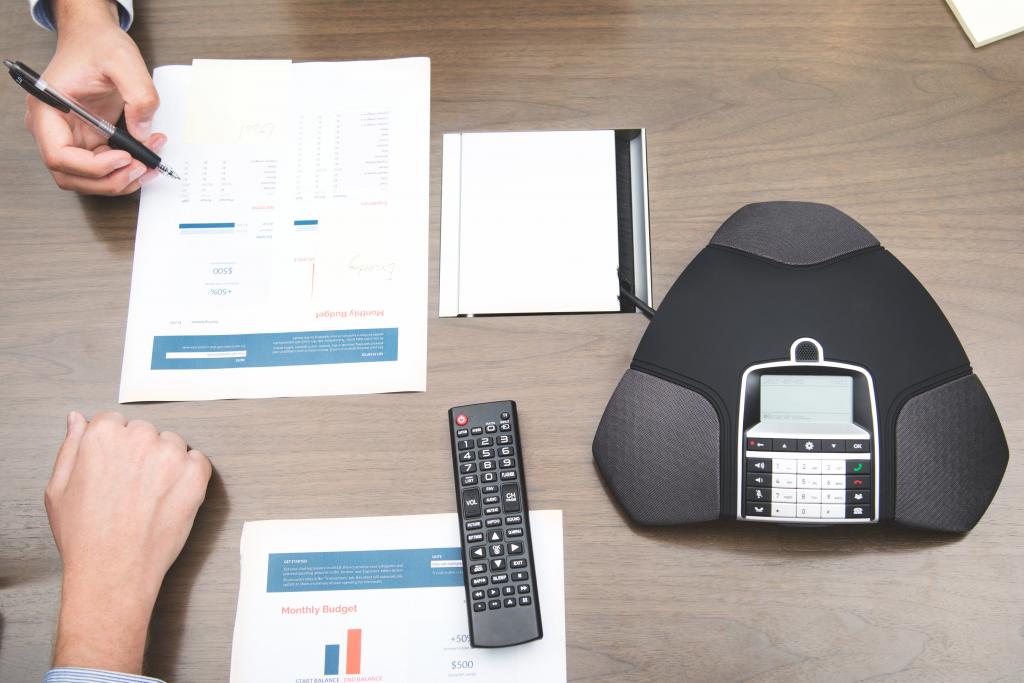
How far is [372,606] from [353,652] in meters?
0.04

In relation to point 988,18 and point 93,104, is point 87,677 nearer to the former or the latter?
point 93,104

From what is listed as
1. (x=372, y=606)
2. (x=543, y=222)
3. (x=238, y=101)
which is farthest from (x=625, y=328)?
(x=238, y=101)

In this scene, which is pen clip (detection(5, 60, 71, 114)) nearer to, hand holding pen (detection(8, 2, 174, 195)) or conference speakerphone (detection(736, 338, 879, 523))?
hand holding pen (detection(8, 2, 174, 195))

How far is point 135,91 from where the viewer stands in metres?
0.76

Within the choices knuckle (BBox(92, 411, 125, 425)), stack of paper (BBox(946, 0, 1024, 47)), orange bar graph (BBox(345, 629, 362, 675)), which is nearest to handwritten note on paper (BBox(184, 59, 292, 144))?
knuckle (BBox(92, 411, 125, 425))

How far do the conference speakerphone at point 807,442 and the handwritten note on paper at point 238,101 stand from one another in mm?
587

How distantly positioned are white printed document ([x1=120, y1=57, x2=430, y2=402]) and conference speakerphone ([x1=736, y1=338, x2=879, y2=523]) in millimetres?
324

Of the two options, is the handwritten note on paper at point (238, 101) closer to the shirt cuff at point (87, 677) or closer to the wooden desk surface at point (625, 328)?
the wooden desk surface at point (625, 328)

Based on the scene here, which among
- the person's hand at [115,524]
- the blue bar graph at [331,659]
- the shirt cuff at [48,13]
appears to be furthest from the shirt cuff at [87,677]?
the shirt cuff at [48,13]

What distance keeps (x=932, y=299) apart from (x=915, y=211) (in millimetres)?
121

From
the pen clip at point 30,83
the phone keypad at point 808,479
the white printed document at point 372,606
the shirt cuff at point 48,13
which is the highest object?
the shirt cuff at point 48,13

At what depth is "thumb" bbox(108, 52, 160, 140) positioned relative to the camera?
764 mm

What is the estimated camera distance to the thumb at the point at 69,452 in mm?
672

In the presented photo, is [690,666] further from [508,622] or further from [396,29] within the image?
[396,29]
